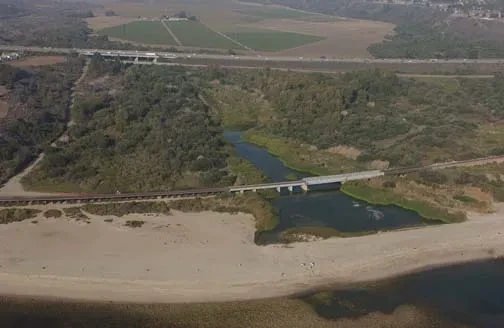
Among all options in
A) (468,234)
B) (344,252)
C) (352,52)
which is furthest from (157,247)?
(352,52)

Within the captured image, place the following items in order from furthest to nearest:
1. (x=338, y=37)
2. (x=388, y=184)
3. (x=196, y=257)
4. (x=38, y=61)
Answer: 1. (x=338, y=37)
2. (x=38, y=61)
3. (x=388, y=184)
4. (x=196, y=257)

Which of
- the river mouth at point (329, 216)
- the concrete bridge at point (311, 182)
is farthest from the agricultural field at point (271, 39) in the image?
the river mouth at point (329, 216)

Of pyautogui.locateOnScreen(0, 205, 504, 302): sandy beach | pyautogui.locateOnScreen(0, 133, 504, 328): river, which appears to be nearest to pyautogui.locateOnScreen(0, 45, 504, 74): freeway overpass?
pyautogui.locateOnScreen(0, 205, 504, 302): sandy beach

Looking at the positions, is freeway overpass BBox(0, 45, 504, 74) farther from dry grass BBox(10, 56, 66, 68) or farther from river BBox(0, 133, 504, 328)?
river BBox(0, 133, 504, 328)

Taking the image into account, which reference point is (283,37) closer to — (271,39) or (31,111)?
(271,39)

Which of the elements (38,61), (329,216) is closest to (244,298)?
(329,216)

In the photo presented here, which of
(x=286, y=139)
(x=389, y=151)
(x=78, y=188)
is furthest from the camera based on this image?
(x=286, y=139)

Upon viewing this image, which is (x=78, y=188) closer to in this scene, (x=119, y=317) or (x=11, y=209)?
(x=11, y=209)
